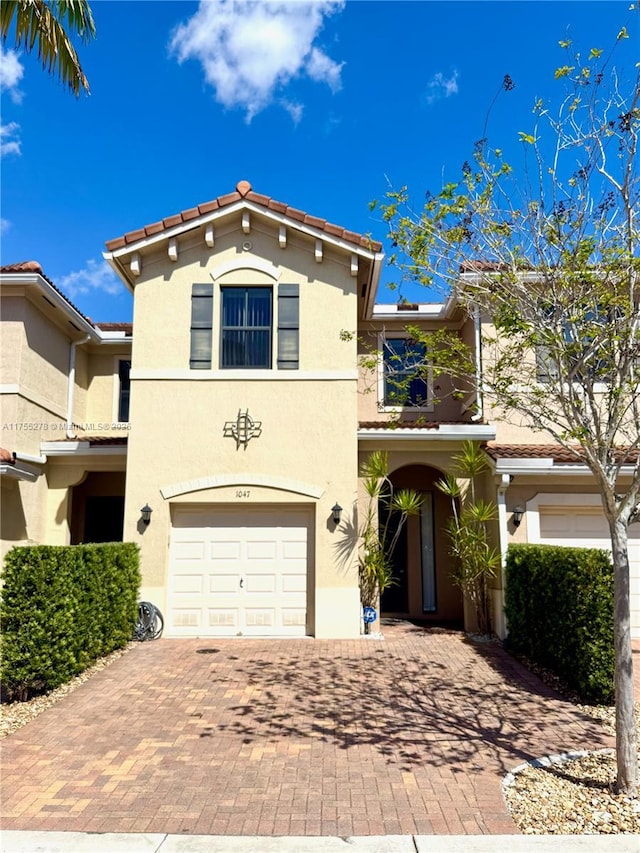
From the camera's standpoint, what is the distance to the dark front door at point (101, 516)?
54.7ft

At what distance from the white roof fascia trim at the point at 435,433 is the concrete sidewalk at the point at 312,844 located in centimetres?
898

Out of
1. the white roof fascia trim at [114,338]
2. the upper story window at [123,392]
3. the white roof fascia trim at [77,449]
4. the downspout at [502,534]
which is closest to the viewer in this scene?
the downspout at [502,534]

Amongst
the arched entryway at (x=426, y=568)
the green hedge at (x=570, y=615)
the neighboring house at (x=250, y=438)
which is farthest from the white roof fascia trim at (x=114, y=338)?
the green hedge at (x=570, y=615)

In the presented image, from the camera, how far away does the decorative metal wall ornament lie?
13.0 metres

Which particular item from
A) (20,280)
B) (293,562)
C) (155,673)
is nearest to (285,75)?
(20,280)

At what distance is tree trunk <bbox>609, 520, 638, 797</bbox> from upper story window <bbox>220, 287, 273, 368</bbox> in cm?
863

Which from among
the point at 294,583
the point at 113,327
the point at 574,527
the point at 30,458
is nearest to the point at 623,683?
the point at 574,527

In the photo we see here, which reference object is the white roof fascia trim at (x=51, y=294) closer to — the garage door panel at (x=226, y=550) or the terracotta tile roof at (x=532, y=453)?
the garage door panel at (x=226, y=550)

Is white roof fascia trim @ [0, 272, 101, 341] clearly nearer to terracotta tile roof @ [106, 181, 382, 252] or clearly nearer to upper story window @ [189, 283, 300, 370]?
terracotta tile roof @ [106, 181, 382, 252]

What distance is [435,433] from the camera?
13445 millimetres

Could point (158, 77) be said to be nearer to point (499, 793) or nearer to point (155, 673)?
point (155, 673)

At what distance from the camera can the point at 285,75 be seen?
34.0 feet

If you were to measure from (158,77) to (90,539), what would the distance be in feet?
37.2

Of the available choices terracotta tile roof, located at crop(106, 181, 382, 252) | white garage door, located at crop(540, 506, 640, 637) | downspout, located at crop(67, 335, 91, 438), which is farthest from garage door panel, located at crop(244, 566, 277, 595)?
terracotta tile roof, located at crop(106, 181, 382, 252)
